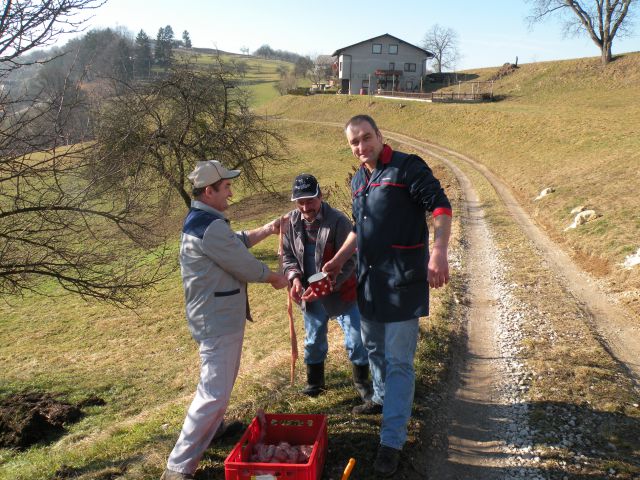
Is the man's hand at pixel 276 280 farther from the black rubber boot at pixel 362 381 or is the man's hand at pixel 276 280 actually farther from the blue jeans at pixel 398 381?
the black rubber boot at pixel 362 381

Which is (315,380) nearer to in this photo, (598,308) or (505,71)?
(598,308)

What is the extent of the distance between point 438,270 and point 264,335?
731 cm

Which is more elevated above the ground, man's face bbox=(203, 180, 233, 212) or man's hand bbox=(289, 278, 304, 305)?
man's face bbox=(203, 180, 233, 212)

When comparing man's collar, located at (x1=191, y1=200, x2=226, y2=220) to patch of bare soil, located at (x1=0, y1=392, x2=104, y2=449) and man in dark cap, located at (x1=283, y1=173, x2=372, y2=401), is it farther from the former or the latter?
patch of bare soil, located at (x1=0, y1=392, x2=104, y2=449)

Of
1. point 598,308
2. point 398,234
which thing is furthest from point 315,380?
point 598,308

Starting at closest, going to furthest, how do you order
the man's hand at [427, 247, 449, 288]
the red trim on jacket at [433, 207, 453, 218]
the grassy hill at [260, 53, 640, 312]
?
the man's hand at [427, 247, 449, 288] → the red trim on jacket at [433, 207, 453, 218] → the grassy hill at [260, 53, 640, 312]

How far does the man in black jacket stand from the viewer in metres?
3.54

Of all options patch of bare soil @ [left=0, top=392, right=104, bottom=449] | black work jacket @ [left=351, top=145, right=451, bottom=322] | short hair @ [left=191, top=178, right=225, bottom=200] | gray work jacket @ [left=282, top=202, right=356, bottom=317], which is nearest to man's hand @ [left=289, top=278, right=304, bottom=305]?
gray work jacket @ [left=282, top=202, right=356, bottom=317]

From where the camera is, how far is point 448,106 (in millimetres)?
40438

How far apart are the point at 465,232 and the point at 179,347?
25.3 feet

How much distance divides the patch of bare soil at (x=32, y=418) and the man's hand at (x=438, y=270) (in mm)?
5422

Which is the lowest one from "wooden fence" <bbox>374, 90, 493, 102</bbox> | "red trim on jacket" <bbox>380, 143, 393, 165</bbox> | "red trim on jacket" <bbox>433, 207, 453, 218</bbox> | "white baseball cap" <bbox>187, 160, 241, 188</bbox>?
"red trim on jacket" <bbox>433, 207, 453, 218</bbox>

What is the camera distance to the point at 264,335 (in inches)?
397

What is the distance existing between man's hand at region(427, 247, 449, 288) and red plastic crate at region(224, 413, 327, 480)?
131 centimetres
